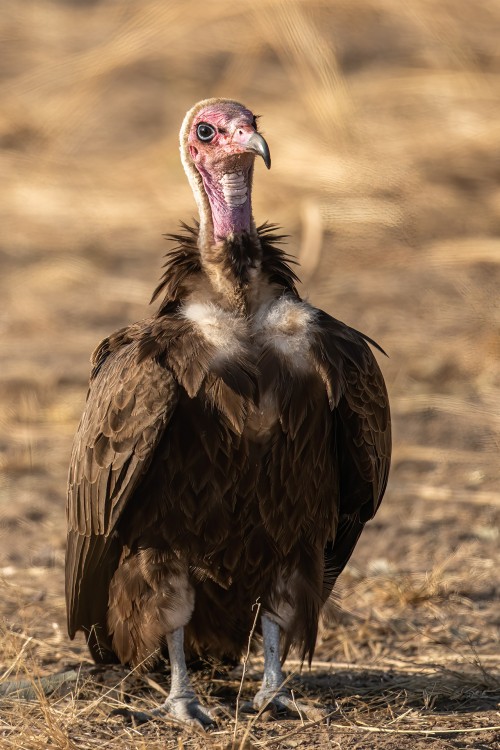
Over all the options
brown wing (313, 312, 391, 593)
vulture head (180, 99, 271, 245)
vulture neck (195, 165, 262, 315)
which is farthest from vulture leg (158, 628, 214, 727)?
vulture head (180, 99, 271, 245)

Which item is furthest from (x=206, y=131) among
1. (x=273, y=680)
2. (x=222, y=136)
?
(x=273, y=680)

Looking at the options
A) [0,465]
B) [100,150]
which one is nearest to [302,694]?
[0,465]

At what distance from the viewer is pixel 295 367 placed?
3928mm

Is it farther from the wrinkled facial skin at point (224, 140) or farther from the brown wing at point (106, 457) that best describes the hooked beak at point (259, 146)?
the brown wing at point (106, 457)

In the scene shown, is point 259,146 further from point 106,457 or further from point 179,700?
point 179,700

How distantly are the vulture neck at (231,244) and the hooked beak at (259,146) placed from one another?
13cm

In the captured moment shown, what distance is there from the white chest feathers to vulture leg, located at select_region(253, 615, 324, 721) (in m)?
0.94

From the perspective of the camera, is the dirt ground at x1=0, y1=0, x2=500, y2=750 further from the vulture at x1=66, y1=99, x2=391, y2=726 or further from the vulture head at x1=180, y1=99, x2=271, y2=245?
the vulture head at x1=180, y1=99, x2=271, y2=245

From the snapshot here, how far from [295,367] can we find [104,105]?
10.4 meters

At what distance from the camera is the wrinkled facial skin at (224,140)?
3994 millimetres

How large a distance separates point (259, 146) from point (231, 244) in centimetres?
31

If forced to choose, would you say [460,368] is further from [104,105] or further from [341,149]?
[104,105]

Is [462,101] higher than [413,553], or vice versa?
[462,101]

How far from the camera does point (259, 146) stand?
3891mm
